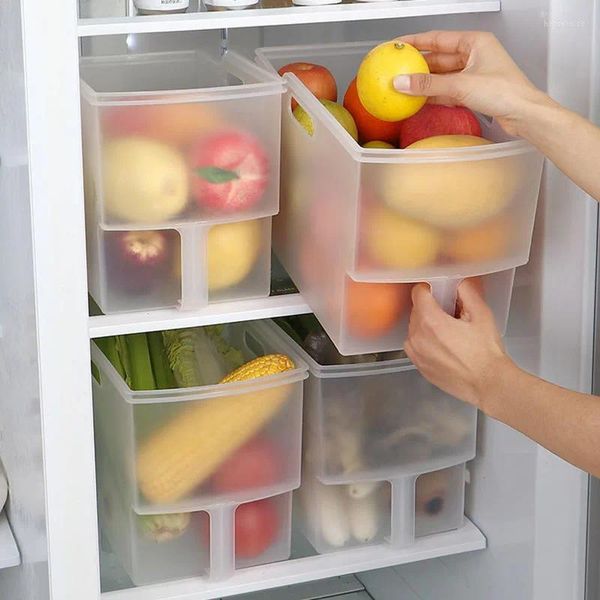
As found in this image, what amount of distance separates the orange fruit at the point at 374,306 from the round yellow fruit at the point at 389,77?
189 millimetres

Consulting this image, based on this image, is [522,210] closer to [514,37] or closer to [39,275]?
[514,37]

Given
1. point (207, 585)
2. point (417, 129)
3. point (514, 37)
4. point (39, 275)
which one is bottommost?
point (207, 585)

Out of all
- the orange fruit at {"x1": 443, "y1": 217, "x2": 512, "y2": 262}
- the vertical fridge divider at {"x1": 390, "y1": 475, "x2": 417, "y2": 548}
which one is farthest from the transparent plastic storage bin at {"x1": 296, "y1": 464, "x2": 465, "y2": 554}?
the orange fruit at {"x1": 443, "y1": 217, "x2": 512, "y2": 262}

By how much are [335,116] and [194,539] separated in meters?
0.53

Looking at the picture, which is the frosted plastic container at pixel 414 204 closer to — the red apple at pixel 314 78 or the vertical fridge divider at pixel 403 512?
the red apple at pixel 314 78

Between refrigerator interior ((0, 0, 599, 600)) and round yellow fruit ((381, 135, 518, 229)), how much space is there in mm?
123

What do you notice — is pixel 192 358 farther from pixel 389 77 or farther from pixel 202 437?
pixel 389 77

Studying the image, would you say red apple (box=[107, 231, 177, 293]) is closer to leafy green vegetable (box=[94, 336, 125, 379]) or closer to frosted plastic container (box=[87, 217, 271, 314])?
frosted plastic container (box=[87, 217, 271, 314])

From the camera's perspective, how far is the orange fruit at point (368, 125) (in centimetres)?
136

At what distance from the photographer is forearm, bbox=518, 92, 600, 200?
115 cm

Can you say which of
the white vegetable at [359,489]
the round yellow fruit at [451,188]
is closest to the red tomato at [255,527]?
the white vegetable at [359,489]

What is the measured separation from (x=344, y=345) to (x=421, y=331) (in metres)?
0.08

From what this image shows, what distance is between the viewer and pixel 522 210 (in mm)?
1222

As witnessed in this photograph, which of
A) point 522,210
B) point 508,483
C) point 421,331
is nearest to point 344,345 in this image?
point 421,331
